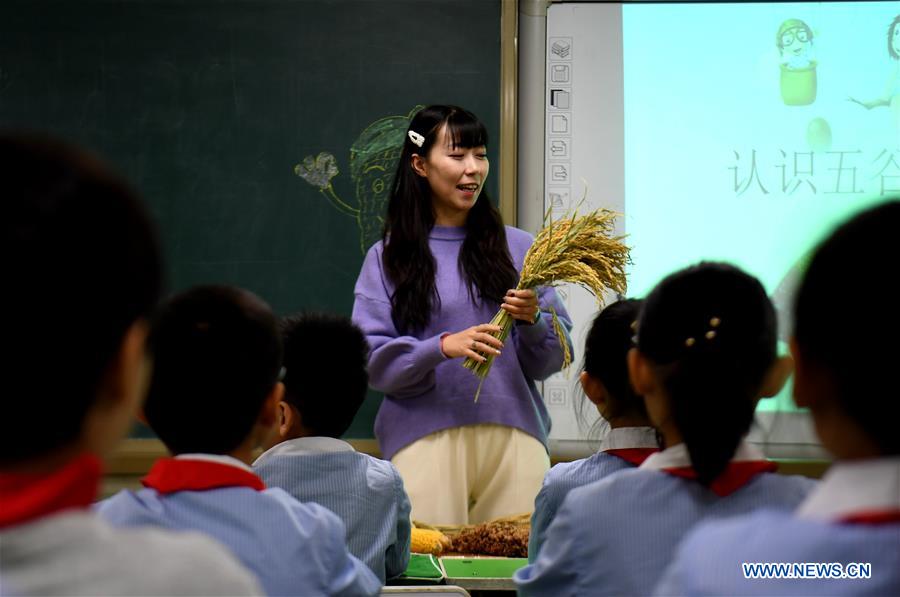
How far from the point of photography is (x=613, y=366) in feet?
7.16

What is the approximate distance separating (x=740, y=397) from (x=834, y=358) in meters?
0.58

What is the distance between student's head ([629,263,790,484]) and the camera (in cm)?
148

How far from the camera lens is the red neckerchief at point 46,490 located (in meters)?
0.76

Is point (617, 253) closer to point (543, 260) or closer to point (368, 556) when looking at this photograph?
point (543, 260)

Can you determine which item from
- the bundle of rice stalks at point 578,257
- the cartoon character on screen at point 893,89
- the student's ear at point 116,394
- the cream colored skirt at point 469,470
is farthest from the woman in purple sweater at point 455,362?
the student's ear at point 116,394

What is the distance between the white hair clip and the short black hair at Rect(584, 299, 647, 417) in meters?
1.34

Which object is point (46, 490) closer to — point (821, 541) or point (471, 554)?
point (821, 541)

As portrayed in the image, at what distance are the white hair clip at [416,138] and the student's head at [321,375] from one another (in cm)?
110

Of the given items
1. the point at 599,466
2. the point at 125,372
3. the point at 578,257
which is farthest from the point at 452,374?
the point at 125,372

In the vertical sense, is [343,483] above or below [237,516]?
below

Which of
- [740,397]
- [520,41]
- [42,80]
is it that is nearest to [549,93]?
[520,41]

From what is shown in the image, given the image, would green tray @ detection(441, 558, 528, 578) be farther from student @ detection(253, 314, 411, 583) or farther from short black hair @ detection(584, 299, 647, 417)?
short black hair @ detection(584, 299, 647, 417)

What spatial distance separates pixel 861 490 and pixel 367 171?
3.48 metres

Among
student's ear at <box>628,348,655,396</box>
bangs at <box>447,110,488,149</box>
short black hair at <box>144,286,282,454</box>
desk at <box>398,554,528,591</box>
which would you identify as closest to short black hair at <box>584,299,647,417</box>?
desk at <box>398,554,528,591</box>
